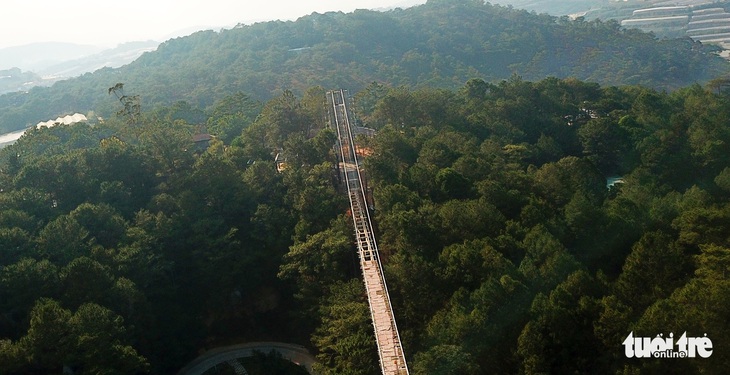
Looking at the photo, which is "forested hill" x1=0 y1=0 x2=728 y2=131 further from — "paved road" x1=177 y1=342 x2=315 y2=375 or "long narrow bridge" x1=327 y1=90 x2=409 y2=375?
"paved road" x1=177 y1=342 x2=315 y2=375

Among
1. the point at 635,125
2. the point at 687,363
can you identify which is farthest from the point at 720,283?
the point at 635,125

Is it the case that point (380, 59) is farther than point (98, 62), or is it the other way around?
point (98, 62)

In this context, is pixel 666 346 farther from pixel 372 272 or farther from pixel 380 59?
pixel 380 59

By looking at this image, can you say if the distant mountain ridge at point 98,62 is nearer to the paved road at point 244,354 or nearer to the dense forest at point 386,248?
the dense forest at point 386,248

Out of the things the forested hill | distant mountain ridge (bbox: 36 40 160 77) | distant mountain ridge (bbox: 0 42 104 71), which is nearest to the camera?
the forested hill

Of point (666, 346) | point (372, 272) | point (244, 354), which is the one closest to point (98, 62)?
point (244, 354)

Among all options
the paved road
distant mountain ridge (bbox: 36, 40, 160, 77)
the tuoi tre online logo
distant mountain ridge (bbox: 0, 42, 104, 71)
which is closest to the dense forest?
the tuoi tre online logo
